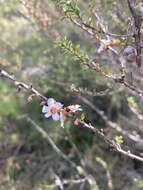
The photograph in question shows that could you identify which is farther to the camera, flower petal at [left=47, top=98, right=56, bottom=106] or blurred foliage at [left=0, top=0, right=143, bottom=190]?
blurred foliage at [left=0, top=0, right=143, bottom=190]

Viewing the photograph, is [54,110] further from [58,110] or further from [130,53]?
[130,53]

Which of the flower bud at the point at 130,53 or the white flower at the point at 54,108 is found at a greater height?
the flower bud at the point at 130,53

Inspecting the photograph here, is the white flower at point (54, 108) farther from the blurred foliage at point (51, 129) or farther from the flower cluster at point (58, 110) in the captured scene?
the blurred foliage at point (51, 129)

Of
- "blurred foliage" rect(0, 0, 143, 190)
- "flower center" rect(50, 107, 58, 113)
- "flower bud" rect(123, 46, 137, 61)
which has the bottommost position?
"flower center" rect(50, 107, 58, 113)

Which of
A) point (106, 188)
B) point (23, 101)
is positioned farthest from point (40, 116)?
point (106, 188)

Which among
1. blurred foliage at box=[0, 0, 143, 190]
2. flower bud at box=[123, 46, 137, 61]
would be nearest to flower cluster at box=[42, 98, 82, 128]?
flower bud at box=[123, 46, 137, 61]

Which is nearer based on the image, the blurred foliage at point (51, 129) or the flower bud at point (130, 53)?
the flower bud at point (130, 53)

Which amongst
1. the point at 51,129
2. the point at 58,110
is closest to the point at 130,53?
the point at 58,110

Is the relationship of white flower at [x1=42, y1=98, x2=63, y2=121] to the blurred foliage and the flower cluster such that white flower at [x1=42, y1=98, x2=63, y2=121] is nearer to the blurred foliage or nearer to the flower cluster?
the flower cluster

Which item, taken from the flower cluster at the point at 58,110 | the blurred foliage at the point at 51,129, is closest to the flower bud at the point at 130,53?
the flower cluster at the point at 58,110

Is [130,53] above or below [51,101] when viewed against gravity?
above

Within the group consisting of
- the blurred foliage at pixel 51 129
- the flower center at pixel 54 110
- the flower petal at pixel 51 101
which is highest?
the blurred foliage at pixel 51 129

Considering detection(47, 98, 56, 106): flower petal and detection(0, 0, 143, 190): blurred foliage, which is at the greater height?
detection(0, 0, 143, 190): blurred foliage
